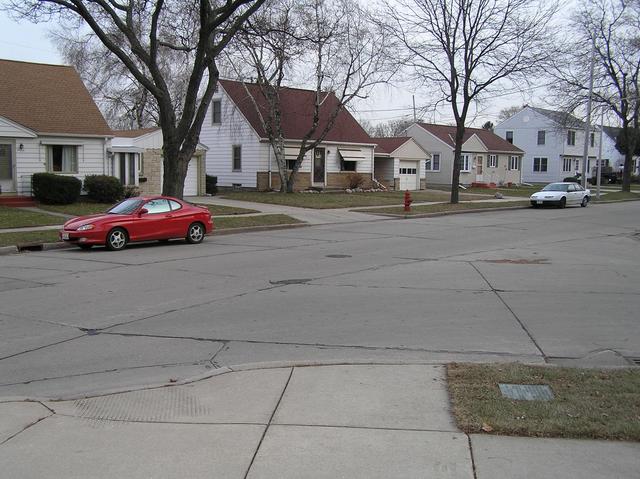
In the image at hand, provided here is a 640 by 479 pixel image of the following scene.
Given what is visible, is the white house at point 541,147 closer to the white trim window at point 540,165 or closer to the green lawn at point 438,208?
the white trim window at point 540,165

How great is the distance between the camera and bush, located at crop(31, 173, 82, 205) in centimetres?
2570

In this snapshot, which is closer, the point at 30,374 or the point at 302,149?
the point at 30,374

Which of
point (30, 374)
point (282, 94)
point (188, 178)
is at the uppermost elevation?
point (282, 94)

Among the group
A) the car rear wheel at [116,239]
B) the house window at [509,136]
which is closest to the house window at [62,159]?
the car rear wheel at [116,239]

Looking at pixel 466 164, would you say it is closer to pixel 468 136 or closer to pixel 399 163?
pixel 468 136

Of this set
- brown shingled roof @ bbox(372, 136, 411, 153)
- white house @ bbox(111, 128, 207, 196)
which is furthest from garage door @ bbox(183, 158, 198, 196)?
brown shingled roof @ bbox(372, 136, 411, 153)

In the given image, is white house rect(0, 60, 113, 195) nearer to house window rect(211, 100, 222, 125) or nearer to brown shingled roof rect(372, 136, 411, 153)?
house window rect(211, 100, 222, 125)

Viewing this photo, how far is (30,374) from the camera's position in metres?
5.98

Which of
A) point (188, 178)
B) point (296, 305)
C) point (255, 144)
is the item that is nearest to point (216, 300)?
point (296, 305)

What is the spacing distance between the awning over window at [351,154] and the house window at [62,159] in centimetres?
1954

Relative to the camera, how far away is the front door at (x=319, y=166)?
4178 cm

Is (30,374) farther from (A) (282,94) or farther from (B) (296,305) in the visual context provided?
(A) (282,94)

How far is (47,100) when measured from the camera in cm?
2911

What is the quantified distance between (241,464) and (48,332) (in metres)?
4.61
